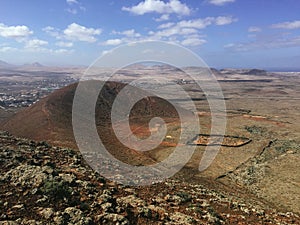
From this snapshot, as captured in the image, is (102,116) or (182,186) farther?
(102,116)

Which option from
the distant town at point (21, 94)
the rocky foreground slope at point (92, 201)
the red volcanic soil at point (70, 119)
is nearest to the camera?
the rocky foreground slope at point (92, 201)

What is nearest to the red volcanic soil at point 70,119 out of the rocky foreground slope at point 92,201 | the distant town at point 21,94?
the rocky foreground slope at point 92,201

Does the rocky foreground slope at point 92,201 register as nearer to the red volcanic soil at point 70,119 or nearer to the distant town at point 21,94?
the red volcanic soil at point 70,119

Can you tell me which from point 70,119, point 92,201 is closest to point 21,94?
point 70,119

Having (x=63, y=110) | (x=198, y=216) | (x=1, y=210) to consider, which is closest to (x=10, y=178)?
(x=1, y=210)

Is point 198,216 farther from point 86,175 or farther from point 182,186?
point 86,175

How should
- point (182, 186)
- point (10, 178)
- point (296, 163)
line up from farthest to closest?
point (296, 163)
point (182, 186)
point (10, 178)
